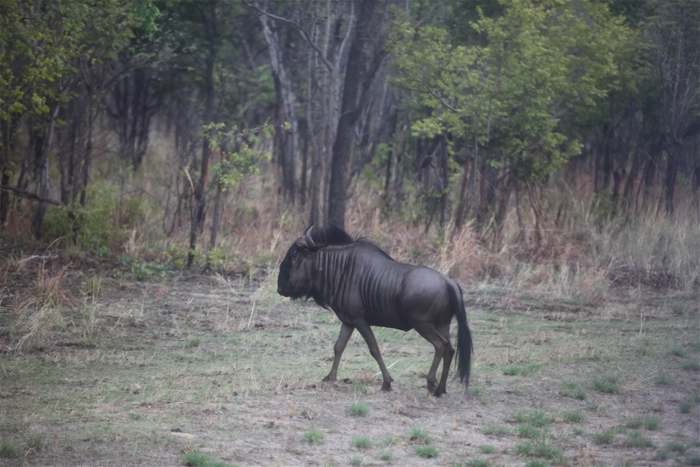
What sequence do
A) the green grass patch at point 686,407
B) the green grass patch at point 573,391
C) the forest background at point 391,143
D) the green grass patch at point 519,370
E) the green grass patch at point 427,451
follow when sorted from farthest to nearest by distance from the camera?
the forest background at point 391,143
the green grass patch at point 519,370
the green grass patch at point 573,391
the green grass patch at point 686,407
the green grass patch at point 427,451

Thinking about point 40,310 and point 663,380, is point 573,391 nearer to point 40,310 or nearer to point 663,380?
point 663,380

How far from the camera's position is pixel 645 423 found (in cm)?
684

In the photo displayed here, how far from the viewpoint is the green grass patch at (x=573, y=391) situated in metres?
7.84

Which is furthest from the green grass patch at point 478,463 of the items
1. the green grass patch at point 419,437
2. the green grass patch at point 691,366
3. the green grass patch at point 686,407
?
the green grass patch at point 691,366

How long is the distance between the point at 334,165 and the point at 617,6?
8.71 metres

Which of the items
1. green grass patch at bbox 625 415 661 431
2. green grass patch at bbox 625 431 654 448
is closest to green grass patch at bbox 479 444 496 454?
green grass patch at bbox 625 431 654 448

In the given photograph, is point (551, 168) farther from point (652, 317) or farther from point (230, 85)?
point (230, 85)

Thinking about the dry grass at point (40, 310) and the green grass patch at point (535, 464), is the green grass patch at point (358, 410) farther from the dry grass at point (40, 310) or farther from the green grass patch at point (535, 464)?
the dry grass at point (40, 310)

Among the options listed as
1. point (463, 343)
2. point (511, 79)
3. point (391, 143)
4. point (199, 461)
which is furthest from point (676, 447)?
point (391, 143)

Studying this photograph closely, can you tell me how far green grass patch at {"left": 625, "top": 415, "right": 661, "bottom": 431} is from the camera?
6.89 metres

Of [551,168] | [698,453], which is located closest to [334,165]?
[551,168]

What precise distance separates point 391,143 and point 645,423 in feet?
48.8

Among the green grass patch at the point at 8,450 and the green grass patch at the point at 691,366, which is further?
the green grass patch at the point at 691,366

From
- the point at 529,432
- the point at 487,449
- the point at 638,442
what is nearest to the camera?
the point at 487,449
